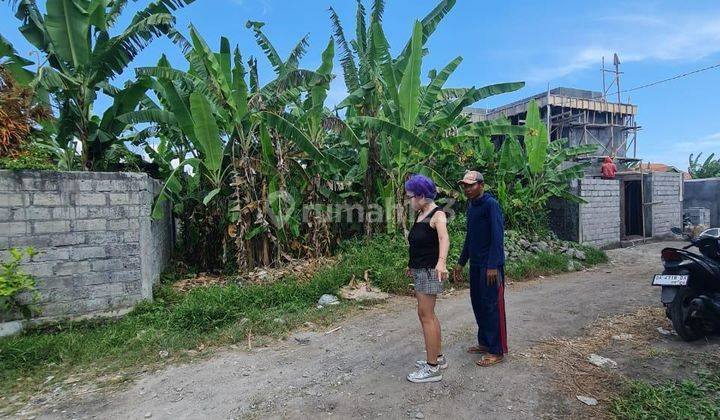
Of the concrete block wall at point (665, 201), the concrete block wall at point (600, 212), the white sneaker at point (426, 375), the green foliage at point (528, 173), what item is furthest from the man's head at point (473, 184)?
the concrete block wall at point (665, 201)

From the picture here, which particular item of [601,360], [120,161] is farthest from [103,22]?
[601,360]

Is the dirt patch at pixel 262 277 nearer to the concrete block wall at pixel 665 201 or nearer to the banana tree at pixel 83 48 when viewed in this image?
the banana tree at pixel 83 48

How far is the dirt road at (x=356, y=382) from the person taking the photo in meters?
2.92

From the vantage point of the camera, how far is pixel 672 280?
156 inches

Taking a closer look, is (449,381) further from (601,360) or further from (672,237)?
(672,237)

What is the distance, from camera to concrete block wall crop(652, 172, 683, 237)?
11.5m

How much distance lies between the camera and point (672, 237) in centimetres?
1181

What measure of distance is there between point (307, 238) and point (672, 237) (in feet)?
35.1

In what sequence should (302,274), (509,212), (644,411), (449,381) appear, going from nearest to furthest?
(644,411), (449,381), (302,274), (509,212)

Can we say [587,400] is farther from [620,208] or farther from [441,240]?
[620,208]

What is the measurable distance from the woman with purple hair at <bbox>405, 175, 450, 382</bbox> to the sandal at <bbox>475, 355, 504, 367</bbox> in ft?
1.46

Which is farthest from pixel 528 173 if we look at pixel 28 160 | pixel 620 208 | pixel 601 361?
pixel 28 160

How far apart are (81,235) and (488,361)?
15.3 feet

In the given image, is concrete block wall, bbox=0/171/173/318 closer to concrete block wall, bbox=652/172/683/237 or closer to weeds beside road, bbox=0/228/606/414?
weeds beside road, bbox=0/228/606/414
